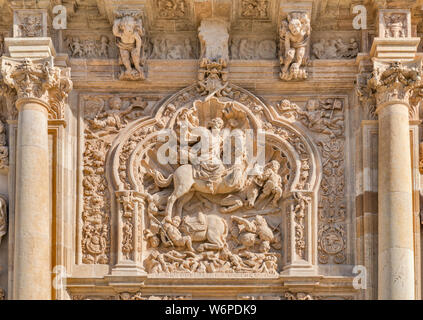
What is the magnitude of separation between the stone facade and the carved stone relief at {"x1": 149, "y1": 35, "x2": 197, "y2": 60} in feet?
0.08

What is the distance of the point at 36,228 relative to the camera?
52.5 feet

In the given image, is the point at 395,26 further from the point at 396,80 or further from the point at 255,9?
the point at 255,9

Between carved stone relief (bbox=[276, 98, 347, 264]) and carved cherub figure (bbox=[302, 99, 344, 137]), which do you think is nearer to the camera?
carved stone relief (bbox=[276, 98, 347, 264])

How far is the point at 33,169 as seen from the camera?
53.1ft

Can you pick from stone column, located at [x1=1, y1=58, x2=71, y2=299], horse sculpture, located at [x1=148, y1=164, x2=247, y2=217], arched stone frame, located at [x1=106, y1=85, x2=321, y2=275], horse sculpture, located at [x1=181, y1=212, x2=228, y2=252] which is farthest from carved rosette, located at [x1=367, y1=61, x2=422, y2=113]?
stone column, located at [x1=1, y1=58, x2=71, y2=299]

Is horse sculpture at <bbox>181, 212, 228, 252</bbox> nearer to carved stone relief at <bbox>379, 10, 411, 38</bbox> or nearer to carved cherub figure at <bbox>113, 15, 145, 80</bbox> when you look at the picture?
carved cherub figure at <bbox>113, 15, 145, 80</bbox>

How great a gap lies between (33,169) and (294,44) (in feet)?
12.3

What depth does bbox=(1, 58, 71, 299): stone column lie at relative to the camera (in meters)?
15.9

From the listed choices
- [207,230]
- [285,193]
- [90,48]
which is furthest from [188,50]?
[207,230]

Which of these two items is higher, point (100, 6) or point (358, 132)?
point (100, 6)
